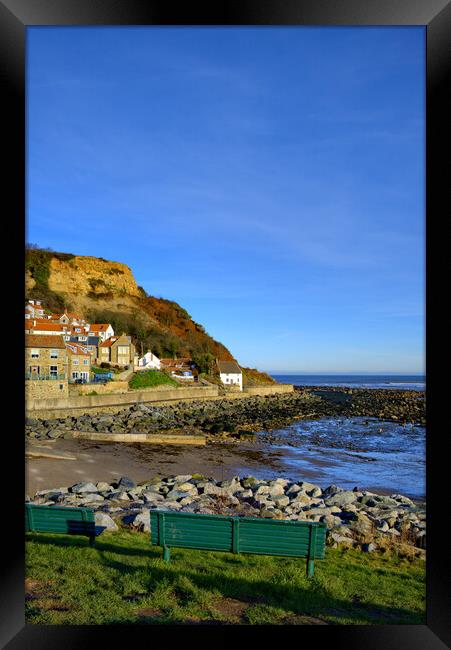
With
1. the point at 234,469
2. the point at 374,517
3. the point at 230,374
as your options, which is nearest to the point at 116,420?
the point at 234,469

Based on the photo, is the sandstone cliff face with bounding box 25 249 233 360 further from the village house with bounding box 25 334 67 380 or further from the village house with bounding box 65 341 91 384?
the village house with bounding box 25 334 67 380

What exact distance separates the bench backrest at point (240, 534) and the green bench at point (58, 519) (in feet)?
2.53

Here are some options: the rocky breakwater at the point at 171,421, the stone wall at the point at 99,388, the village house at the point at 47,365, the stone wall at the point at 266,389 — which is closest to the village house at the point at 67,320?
the stone wall at the point at 99,388

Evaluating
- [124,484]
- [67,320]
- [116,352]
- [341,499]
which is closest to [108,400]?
[116,352]

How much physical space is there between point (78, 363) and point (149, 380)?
8415 mm

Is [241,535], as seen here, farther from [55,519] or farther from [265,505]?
[265,505]

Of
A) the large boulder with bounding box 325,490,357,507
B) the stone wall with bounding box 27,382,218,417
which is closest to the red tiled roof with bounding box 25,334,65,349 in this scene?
the stone wall with bounding box 27,382,218,417

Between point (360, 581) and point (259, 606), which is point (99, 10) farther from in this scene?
point (360, 581)

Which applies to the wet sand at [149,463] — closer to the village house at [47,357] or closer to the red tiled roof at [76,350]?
the village house at [47,357]

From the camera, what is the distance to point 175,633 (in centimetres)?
233

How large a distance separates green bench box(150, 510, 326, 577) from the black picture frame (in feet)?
3.32

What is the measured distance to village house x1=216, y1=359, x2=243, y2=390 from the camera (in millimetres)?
46156

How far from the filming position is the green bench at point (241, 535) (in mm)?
3373

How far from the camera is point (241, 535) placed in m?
3.49
